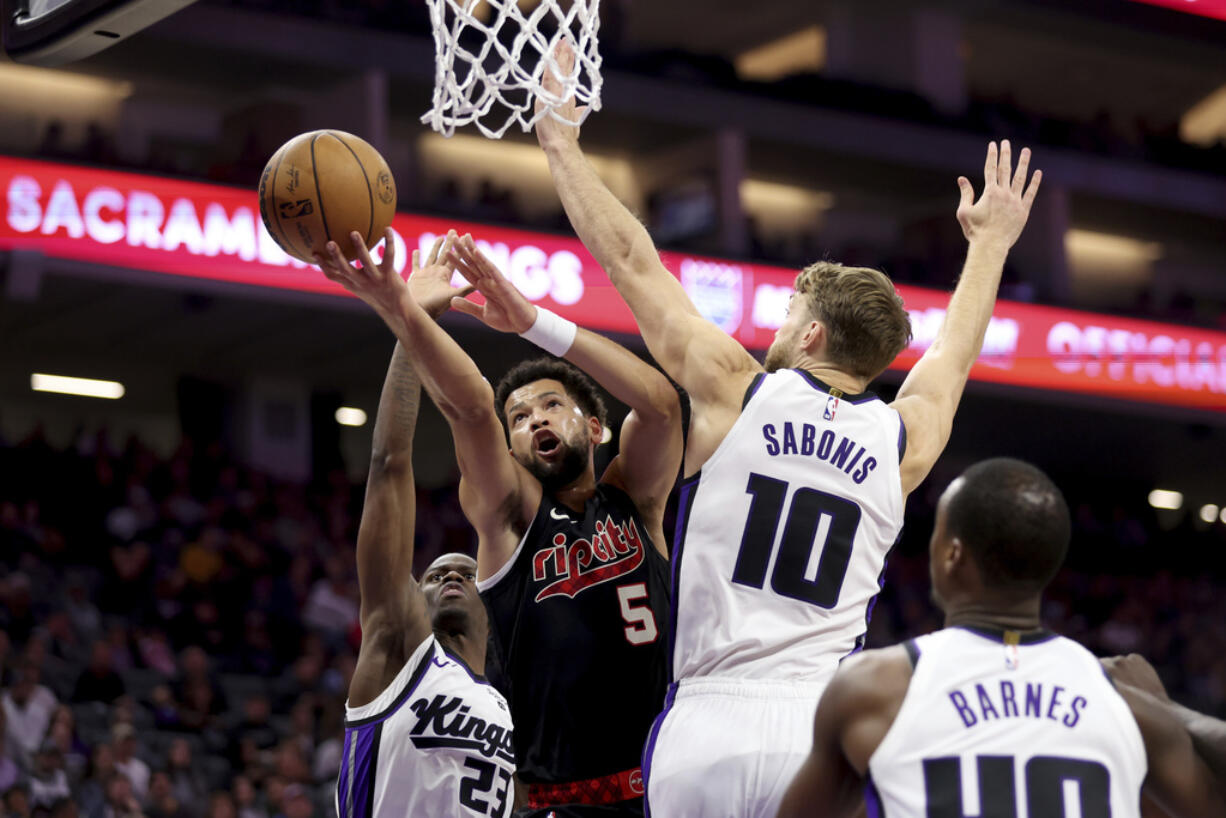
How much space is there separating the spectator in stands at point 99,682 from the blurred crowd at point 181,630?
0.01 meters

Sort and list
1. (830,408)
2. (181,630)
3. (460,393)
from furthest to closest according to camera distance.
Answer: (181,630)
(460,393)
(830,408)

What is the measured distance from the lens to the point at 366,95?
16500 millimetres

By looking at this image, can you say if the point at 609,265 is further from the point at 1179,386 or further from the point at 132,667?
the point at 1179,386

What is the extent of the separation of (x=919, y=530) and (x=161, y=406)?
32.2 ft

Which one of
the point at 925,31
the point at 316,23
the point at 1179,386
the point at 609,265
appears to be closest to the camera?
the point at 609,265

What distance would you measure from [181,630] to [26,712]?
208 cm

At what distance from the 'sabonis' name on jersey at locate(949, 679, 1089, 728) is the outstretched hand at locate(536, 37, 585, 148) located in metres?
1.98

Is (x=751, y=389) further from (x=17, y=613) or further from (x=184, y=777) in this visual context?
(x=17, y=613)

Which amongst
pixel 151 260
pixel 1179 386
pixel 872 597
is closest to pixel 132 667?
pixel 151 260

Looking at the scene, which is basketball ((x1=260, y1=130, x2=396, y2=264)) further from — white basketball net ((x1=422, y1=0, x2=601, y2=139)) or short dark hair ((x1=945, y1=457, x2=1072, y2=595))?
short dark hair ((x1=945, y1=457, x2=1072, y2=595))

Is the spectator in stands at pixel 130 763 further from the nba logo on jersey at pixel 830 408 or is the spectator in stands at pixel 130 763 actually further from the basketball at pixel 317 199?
the nba logo on jersey at pixel 830 408

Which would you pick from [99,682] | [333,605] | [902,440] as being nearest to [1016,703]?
[902,440]

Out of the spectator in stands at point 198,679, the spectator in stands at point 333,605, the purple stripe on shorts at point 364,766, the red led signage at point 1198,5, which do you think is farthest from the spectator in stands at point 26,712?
the red led signage at point 1198,5

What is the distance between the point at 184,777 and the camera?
393 inches
